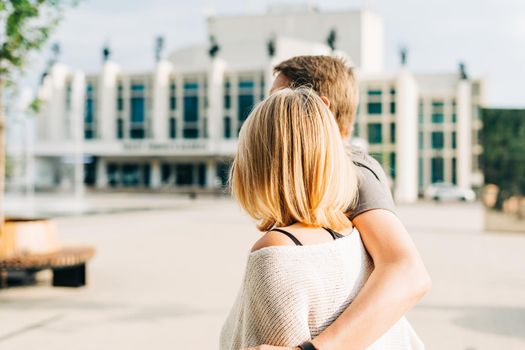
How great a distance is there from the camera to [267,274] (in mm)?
1439

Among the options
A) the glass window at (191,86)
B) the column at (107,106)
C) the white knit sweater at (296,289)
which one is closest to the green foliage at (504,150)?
the white knit sweater at (296,289)

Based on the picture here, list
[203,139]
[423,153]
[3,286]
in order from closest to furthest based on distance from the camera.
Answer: [3,286], [203,139], [423,153]

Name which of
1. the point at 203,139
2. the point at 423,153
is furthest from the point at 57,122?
the point at 423,153

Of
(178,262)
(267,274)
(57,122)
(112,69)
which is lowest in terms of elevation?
(178,262)

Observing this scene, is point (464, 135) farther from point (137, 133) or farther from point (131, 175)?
point (131, 175)

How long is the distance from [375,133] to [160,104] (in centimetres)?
2065

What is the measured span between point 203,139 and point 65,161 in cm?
1548

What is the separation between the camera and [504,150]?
19.7 metres

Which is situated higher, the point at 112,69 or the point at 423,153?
the point at 112,69

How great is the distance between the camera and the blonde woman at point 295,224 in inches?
56.9

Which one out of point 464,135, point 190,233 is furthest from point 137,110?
point 190,233

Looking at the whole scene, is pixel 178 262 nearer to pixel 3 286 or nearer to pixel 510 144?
pixel 3 286

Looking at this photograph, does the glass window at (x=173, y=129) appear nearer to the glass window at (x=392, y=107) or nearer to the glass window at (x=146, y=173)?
the glass window at (x=146, y=173)

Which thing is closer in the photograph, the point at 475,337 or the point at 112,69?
the point at 475,337
